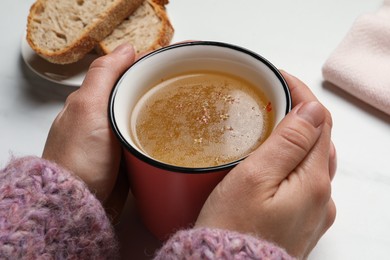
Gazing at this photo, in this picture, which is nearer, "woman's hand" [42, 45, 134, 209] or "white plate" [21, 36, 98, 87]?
"woman's hand" [42, 45, 134, 209]

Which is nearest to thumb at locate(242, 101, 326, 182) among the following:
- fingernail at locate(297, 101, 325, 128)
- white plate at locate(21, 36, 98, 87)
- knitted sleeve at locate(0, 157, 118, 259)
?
fingernail at locate(297, 101, 325, 128)

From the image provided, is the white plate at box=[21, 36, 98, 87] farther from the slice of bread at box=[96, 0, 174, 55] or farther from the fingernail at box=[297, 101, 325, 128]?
the fingernail at box=[297, 101, 325, 128]

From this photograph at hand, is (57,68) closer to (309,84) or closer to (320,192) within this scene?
(309,84)

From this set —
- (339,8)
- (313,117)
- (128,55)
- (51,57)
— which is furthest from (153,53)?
(339,8)

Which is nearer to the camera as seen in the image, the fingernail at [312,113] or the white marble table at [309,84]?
the fingernail at [312,113]

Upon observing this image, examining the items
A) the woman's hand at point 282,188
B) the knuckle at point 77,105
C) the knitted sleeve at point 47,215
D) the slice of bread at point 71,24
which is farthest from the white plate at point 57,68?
the woman's hand at point 282,188

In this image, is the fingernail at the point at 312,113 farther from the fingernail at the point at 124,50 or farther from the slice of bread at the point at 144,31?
the slice of bread at the point at 144,31
